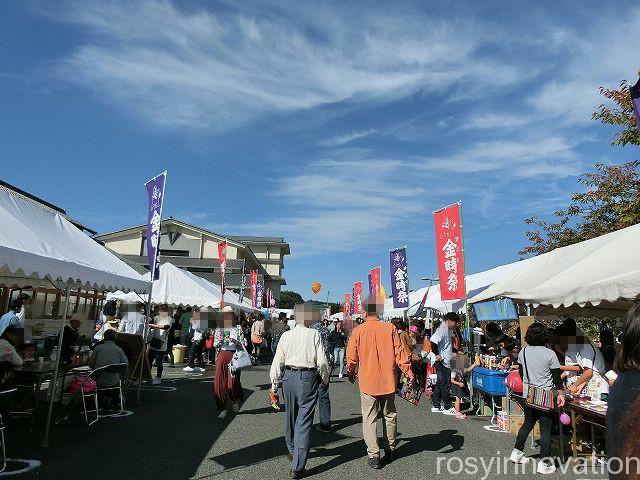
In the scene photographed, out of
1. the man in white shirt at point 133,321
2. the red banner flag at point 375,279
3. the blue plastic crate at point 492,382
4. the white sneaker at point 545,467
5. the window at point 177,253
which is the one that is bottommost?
the white sneaker at point 545,467

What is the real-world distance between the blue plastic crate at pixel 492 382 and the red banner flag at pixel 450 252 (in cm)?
242

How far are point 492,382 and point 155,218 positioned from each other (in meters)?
7.01

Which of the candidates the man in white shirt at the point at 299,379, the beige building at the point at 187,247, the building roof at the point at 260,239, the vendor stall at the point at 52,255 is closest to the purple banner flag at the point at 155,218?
the vendor stall at the point at 52,255

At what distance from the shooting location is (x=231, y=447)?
19.1 feet

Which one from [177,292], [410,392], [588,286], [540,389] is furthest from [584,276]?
[177,292]

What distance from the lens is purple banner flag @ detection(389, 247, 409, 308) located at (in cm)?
1675

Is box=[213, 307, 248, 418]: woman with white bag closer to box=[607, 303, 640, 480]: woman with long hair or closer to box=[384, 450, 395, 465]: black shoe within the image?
box=[384, 450, 395, 465]: black shoe

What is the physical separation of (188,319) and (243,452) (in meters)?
10.5

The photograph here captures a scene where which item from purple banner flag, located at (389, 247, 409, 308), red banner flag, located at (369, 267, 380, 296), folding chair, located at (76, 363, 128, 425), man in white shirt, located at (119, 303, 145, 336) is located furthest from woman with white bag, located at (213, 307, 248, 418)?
red banner flag, located at (369, 267, 380, 296)

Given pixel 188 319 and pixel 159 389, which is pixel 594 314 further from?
pixel 188 319

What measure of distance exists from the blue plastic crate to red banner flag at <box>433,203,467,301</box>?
7.93 ft

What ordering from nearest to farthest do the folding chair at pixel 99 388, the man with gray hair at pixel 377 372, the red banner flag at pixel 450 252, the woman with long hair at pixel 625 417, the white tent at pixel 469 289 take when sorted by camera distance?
1. the woman with long hair at pixel 625 417
2. the man with gray hair at pixel 377 372
3. the folding chair at pixel 99 388
4. the red banner flag at pixel 450 252
5. the white tent at pixel 469 289

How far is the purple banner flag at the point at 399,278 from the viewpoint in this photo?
16.8 metres

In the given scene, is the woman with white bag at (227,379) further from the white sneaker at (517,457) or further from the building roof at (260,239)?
the building roof at (260,239)
